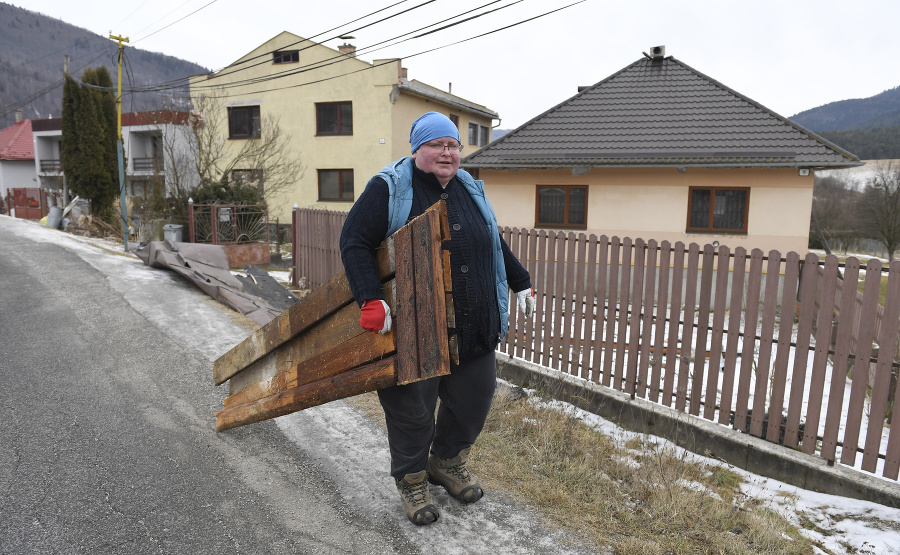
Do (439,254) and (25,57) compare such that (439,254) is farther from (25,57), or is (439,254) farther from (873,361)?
(25,57)

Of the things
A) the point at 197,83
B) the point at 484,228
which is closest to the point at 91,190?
the point at 197,83

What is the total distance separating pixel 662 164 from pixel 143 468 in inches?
446

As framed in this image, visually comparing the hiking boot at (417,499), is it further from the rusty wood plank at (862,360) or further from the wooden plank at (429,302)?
the rusty wood plank at (862,360)

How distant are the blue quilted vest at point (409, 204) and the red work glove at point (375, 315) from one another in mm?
346

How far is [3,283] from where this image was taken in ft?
23.2

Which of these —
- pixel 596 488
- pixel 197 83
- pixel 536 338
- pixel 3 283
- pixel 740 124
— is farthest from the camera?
pixel 197 83

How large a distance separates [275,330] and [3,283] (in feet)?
20.5

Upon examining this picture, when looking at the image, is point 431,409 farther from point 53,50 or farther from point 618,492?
point 53,50

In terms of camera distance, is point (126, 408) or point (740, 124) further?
point (740, 124)

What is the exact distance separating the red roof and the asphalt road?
42.9 meters

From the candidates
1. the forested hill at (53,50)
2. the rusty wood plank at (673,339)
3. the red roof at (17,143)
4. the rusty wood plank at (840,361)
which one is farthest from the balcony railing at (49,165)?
the forested hill at (53,50)

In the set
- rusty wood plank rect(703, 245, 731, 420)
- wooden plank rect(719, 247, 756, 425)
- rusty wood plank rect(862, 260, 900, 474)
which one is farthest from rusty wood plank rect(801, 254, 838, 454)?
rusty wood plank rect(703, 245, 731, 420)

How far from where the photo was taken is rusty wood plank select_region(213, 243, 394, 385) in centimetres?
237

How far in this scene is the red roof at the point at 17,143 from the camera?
38.0 m
